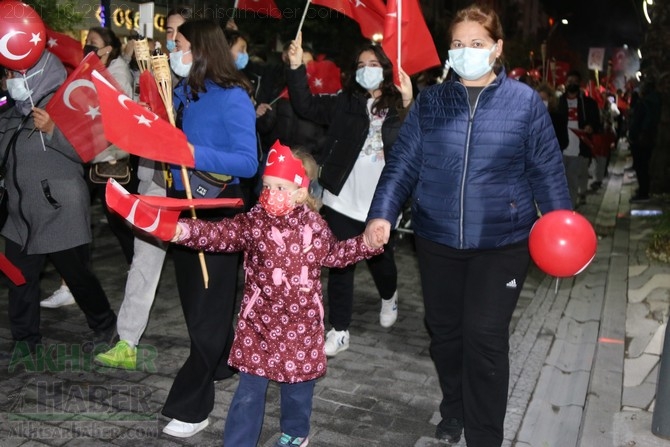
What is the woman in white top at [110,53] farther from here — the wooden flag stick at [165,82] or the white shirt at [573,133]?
the white shirt at [573,133]

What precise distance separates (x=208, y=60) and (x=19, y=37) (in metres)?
1.39

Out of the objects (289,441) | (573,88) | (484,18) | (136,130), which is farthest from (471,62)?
(573,88)

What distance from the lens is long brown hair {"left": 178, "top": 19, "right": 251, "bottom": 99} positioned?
13.6 ft

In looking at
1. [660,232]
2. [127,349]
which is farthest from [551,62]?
[127,349]

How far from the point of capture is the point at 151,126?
357 cm

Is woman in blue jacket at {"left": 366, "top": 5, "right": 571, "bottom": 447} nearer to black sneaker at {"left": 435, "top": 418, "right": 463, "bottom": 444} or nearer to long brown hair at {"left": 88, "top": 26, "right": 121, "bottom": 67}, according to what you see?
black sneaker at {"left": 435, "top": 418, "right": 463, "bottom": 444}

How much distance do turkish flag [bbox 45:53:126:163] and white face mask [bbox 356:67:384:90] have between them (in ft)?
6.02

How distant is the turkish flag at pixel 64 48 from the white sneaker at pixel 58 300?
191 centimetres

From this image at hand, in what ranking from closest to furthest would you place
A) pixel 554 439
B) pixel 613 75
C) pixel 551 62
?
pixel 554 439
pixel 551 62
pixel 613 75

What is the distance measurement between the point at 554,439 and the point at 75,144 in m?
3.25

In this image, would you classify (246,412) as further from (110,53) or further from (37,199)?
(110,53)

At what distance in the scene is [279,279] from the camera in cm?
373

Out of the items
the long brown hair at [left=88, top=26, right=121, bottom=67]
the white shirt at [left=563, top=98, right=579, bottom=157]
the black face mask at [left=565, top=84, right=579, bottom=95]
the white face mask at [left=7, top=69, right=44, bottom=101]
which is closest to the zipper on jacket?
the white face mask at [left=7, top=69, right=44, bottom=101]

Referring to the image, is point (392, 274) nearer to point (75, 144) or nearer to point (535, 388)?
point (535, 388)
